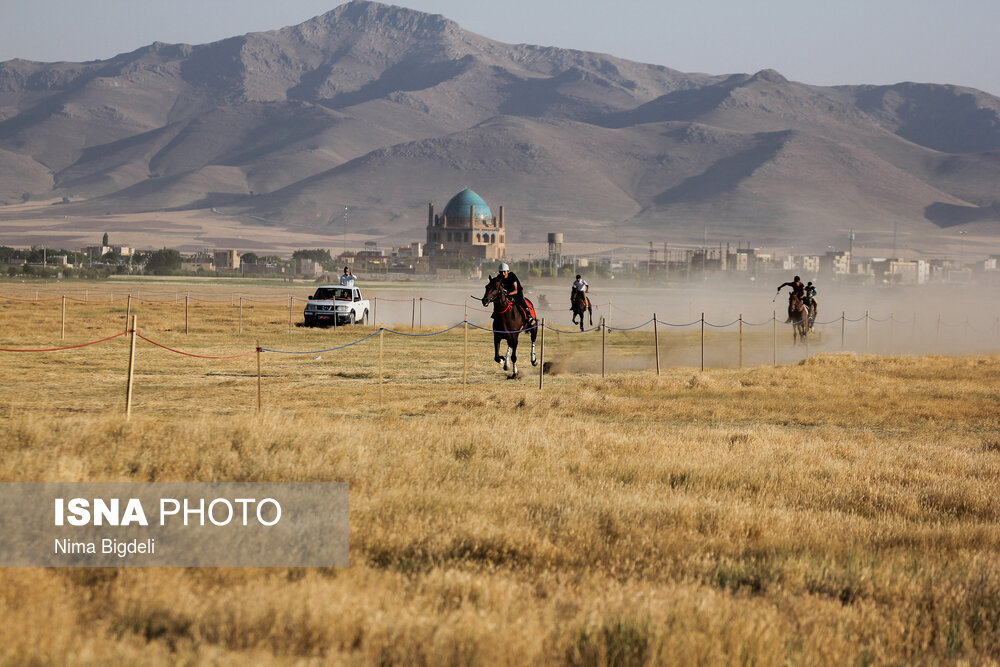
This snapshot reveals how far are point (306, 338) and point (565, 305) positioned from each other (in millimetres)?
39109

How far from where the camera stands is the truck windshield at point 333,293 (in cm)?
4662

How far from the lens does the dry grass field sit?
6934 millimetres

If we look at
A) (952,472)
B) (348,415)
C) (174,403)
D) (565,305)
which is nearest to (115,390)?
(174,403)

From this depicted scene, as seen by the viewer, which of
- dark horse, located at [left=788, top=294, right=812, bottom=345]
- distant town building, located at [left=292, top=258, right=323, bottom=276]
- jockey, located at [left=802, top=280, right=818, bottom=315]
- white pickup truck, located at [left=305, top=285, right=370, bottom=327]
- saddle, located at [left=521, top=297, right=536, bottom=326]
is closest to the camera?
saddle, located at [left=521, top=297, right=536, bottom=326]

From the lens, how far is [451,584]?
8.02m

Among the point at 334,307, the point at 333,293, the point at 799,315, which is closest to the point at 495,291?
the point at 799,315

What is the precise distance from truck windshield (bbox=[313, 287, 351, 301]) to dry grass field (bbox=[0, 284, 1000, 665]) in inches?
914

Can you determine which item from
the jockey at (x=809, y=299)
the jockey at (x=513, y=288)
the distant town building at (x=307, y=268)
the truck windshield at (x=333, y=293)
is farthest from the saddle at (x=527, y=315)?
the distant town building at (x=307, y=268)

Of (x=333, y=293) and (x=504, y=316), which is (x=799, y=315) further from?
(x=333, y=293)

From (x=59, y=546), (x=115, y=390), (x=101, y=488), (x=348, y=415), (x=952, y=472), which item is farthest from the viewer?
(x=115, y=390)

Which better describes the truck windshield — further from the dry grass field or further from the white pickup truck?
the dry grass field

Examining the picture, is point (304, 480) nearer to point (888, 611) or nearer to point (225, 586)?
point (225, 586)

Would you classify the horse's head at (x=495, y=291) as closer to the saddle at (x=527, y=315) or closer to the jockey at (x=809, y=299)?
the saddle at (x=527, y=315)

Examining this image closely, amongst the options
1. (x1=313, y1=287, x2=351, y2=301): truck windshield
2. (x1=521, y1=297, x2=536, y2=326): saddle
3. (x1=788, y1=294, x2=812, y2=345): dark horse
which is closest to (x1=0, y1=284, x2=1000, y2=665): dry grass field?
(x1=521, y1=297, x2=536, y2=326): saddle
